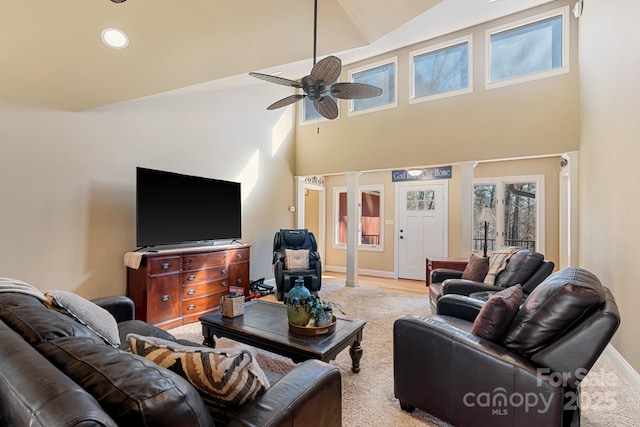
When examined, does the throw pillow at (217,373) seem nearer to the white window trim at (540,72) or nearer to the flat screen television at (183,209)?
the flat screen television at (183,209)

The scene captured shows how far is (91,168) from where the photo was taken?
3264 millimetres

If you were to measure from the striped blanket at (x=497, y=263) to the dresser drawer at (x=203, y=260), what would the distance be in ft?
10.3

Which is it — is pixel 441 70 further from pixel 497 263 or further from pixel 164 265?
pixel 164 265

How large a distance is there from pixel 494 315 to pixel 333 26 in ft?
7.63

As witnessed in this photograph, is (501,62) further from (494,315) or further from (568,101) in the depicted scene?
(494,315)

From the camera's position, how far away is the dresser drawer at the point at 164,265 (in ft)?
10.7

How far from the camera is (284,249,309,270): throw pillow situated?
469 cm

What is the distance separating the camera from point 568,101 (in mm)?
4074

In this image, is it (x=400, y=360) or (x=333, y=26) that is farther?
(x=333, y=26)

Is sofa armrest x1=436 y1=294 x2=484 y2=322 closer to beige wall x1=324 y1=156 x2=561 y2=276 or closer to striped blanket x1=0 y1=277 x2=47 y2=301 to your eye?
striped blanket x1=0 y1=277 x2=47 y2=301

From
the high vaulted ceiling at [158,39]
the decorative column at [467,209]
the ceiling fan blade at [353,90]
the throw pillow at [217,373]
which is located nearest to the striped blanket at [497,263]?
the decorative column at [467,209]

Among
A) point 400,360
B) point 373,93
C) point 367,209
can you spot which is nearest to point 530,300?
point 400,360

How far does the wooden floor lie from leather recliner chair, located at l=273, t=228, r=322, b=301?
51.8 inches

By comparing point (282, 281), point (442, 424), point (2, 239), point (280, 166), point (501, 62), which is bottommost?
point (442, 424)
